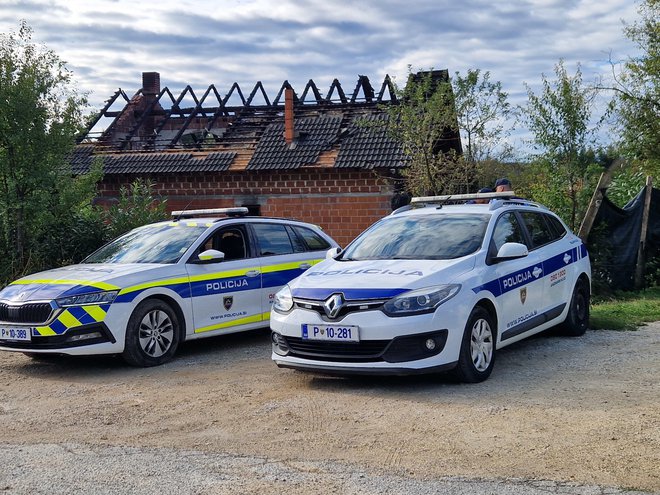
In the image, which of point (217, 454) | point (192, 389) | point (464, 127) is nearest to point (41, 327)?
point (192, 389)

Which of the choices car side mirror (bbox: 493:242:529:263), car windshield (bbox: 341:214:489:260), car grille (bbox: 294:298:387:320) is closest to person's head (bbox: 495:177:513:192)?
car windshield (bbox: 341:214:489:260)

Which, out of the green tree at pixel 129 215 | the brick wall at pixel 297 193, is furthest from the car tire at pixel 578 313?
the brick wall at pixel 297 193

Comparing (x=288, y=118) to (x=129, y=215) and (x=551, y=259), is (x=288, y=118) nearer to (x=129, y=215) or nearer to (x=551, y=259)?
(x=129, y=215)

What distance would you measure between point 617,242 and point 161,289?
772 cm

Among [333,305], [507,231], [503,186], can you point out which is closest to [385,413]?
[333,305]

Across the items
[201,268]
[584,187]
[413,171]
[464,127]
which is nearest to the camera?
[201,268]

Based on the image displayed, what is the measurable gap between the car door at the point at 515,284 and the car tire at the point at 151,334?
3.40 m

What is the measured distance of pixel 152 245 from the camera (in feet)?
31.0

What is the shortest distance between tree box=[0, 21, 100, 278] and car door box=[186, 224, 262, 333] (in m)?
4.57

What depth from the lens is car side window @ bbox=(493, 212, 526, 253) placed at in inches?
313

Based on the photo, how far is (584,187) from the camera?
13.1 m

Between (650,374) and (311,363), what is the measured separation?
304 cm

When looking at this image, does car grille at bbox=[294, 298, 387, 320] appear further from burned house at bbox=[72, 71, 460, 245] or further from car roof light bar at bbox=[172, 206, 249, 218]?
burned house at bbox=[72, 71, 460, 245]

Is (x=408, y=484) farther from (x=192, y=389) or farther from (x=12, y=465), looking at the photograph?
(x=192, y=389)
